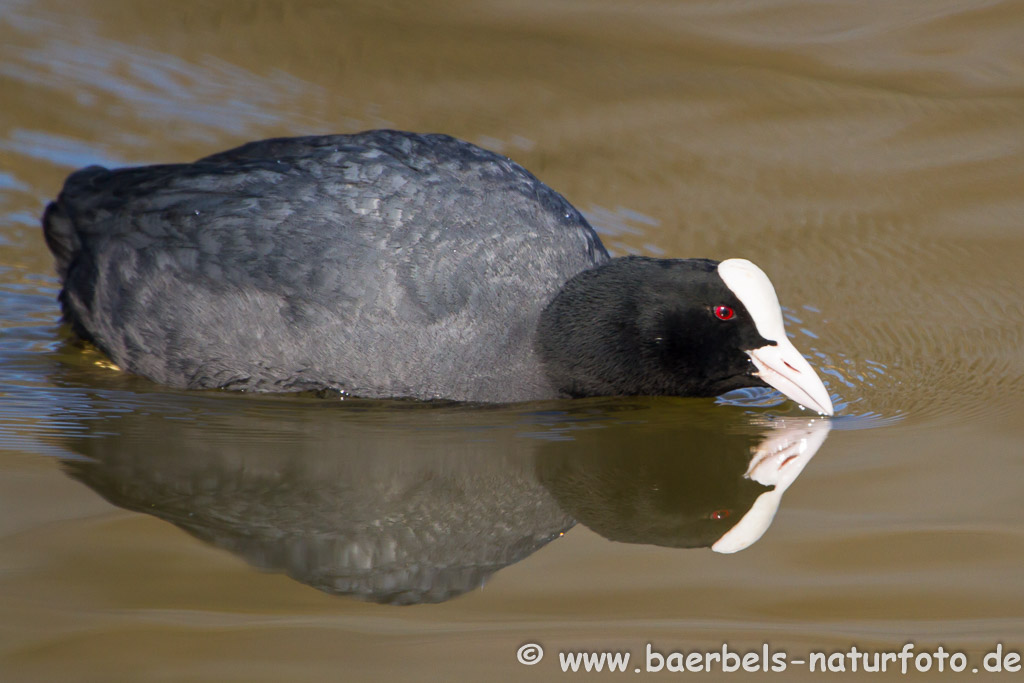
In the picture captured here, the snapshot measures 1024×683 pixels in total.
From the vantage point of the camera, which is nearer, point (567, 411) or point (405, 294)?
point (405, 294)

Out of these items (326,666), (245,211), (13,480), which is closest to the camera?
(326,666)

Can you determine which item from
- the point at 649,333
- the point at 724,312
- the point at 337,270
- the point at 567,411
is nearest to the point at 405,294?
the point at 337,270

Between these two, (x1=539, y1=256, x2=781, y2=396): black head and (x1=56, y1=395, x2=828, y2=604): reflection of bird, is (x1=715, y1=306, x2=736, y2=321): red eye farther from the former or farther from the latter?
(x1=56, y1=395, x2=828, y2=604): reflection of bird

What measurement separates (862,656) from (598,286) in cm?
159

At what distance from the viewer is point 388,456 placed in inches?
129

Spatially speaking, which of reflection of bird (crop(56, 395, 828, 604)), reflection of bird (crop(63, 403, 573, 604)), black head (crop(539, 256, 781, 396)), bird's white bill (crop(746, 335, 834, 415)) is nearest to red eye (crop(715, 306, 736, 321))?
black head (crop(539, 256, 781, 396))

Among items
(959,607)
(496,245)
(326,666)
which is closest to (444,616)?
(326,666)

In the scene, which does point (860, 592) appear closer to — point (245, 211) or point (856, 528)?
point (856, 528)

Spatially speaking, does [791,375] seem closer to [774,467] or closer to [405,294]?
[774,467]

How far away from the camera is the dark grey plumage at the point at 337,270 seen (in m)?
3.64

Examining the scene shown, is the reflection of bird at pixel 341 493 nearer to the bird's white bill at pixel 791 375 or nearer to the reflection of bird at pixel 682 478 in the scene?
the reflection of bird at pixel 682 478

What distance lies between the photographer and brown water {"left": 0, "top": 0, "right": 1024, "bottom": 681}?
2.55 metres

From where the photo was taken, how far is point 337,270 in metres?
3.62

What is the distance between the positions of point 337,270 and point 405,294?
0.68 feet
